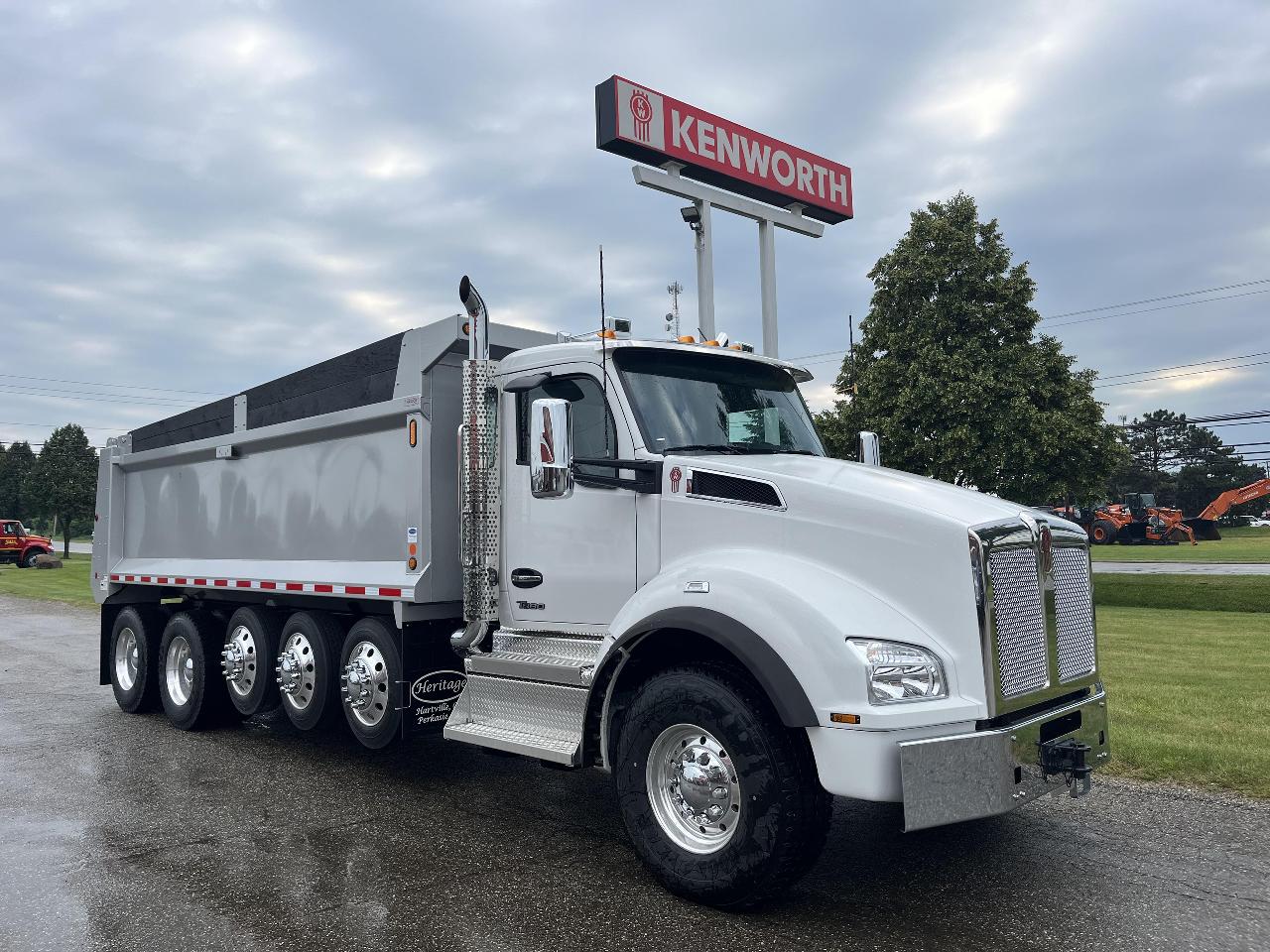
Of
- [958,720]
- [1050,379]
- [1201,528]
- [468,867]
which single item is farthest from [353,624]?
[1201,528]

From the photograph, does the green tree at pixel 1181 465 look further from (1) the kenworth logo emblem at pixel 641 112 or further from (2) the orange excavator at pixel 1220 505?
(1) the kenworth logo emblem at pixel 641 112

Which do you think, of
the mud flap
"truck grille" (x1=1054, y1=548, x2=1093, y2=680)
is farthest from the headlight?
the mud flap

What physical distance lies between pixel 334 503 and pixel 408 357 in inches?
54.1

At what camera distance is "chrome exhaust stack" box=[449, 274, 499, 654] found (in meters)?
5.80

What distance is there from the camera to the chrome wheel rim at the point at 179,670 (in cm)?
864

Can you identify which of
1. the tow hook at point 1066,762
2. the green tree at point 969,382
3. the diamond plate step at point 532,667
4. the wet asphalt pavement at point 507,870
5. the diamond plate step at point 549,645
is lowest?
the wet asphalt pavement at point 507,870

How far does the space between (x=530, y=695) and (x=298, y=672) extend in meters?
2.60

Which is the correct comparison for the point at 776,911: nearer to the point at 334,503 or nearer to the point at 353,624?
the point at 353,624

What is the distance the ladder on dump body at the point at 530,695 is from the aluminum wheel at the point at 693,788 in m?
0.57

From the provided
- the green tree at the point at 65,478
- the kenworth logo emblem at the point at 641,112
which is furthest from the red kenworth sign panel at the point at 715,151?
the green tree at the point at 65,478

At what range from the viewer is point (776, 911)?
4.21 m

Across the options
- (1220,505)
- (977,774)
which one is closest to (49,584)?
(977,774)

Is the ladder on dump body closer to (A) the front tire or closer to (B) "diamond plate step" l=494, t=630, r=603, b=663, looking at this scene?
(B) "diamond plate step" l=494, t=630, r=603, b=663

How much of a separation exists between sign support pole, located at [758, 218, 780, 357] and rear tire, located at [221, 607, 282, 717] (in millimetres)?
8635
